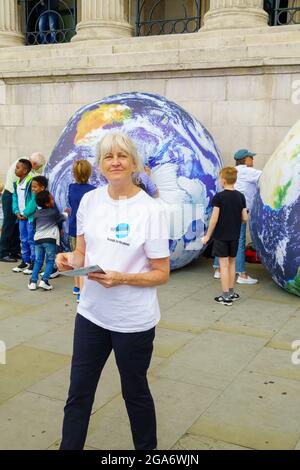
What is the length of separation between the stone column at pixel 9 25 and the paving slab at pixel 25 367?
36.0 ft

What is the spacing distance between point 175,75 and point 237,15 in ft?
5.91

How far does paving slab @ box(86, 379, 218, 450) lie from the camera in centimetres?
363

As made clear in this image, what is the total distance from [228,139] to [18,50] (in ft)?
20.4

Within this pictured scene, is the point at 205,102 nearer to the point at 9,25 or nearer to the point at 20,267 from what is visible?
the point at 20,267

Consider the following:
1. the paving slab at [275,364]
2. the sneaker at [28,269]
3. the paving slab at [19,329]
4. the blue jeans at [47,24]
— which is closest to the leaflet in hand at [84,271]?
the paving slab at [275,364]

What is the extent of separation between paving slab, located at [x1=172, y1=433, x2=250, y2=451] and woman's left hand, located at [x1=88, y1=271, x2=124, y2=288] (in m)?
1.29

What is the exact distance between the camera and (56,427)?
3.79 meters

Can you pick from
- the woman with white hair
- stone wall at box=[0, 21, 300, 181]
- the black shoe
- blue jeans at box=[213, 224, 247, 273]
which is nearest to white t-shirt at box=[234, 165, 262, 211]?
blue jeans at box=[213, 224, 247, 273]

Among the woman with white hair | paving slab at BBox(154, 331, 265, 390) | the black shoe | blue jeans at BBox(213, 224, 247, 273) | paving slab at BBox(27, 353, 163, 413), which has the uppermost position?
the woman with white hair

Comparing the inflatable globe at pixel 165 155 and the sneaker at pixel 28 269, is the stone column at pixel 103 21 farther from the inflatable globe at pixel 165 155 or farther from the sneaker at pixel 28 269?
the sneaker at pixel 28 269

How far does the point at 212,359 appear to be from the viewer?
16.6 feet

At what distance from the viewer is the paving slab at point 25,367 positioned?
445 centimetres

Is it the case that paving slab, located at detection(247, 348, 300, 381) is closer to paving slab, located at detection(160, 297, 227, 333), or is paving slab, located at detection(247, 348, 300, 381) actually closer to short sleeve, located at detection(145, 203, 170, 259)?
paving slab, located at detection(160, 297, 227, 333)

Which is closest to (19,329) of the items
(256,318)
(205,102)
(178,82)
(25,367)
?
(25,367)
